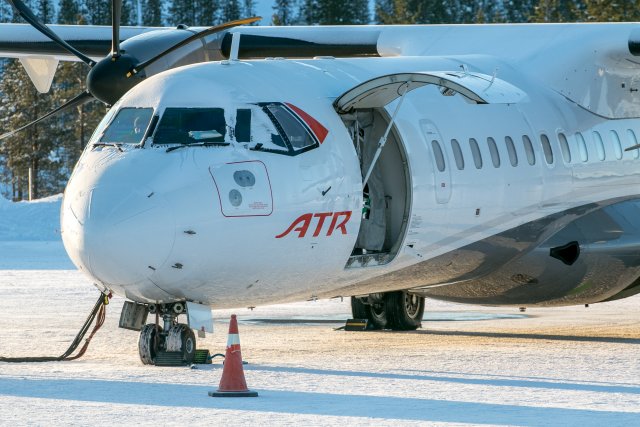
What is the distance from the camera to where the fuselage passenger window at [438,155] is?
14.6 m

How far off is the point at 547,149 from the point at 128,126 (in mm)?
5337

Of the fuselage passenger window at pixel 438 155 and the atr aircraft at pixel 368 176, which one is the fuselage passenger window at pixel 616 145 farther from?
the fuselage passenger window at pixel 438 155

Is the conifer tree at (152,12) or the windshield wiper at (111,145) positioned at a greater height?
the conifer tree at (152,12)

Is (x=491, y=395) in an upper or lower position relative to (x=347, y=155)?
lower

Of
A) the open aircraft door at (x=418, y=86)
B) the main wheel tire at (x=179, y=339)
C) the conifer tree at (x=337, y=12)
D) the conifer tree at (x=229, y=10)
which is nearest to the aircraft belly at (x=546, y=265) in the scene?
the open aircraft door at (x=418, y=86)

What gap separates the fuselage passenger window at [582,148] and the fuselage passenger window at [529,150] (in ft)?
3.13

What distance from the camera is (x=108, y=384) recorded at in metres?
11.9

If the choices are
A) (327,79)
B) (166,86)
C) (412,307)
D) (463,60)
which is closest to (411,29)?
(463,60)

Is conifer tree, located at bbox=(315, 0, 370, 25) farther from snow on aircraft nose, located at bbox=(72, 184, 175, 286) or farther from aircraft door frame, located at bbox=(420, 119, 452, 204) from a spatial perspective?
snow on aircraft nose, located at bbox=(72, 184, 175, 286)

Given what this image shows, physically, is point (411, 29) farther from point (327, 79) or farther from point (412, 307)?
point (327, 79)

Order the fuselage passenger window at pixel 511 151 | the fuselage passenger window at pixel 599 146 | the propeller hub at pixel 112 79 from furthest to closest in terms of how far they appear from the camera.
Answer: the propeller hub at pixel 112 79, the fuselage passenger window at pixel 599 146, the fuselage passenger window at pixel 511 151

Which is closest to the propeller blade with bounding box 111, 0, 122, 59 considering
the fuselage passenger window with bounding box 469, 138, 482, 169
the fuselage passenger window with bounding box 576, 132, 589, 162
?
the fuselage passenger window with bounding box 469, 138, 482, 169

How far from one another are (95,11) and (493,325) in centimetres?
11692

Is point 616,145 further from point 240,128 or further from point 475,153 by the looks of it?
point 240,128
